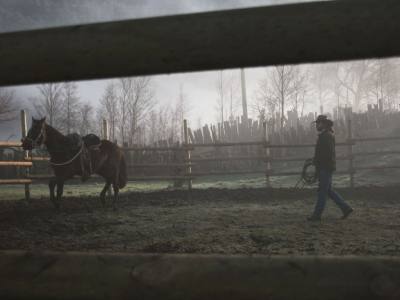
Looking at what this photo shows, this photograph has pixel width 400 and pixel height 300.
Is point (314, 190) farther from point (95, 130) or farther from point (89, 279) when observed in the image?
point (95, 130)

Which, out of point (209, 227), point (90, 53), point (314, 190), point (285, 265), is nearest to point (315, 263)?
point (285, 265)

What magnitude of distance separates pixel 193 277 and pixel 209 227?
4.47 metres

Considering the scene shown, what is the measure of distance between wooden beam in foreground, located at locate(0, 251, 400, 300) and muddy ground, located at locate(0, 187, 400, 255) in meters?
2.77

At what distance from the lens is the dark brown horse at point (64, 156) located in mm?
6801

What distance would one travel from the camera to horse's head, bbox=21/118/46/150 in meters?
6.65

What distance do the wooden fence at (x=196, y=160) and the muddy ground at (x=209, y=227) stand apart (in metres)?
1.59

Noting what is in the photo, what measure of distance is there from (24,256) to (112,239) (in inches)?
144

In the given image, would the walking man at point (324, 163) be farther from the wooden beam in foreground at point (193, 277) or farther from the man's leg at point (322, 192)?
the wooden beam in foreground at point (193, 277)

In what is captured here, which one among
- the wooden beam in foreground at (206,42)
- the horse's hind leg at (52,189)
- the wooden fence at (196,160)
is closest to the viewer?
the wooden beam in foreground at (206,42)

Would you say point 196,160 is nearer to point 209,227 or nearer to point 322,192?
point 322,192

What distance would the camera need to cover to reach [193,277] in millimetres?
889

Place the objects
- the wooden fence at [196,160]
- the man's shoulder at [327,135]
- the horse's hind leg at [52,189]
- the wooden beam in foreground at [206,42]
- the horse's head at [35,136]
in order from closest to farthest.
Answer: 1. the wooden beam in foreground at [206,42]
2. the man's shoulder at [327,135]
3. the horse's head at [35,136]
4. the horse's hind leg at [52,189]
5. the wooden fence at [196,160]

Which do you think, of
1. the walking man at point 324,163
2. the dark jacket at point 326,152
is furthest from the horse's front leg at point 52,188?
the dark jacket at point 326,152

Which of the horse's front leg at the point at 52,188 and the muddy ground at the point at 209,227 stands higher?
the horse's front leg at the point at 52,188
